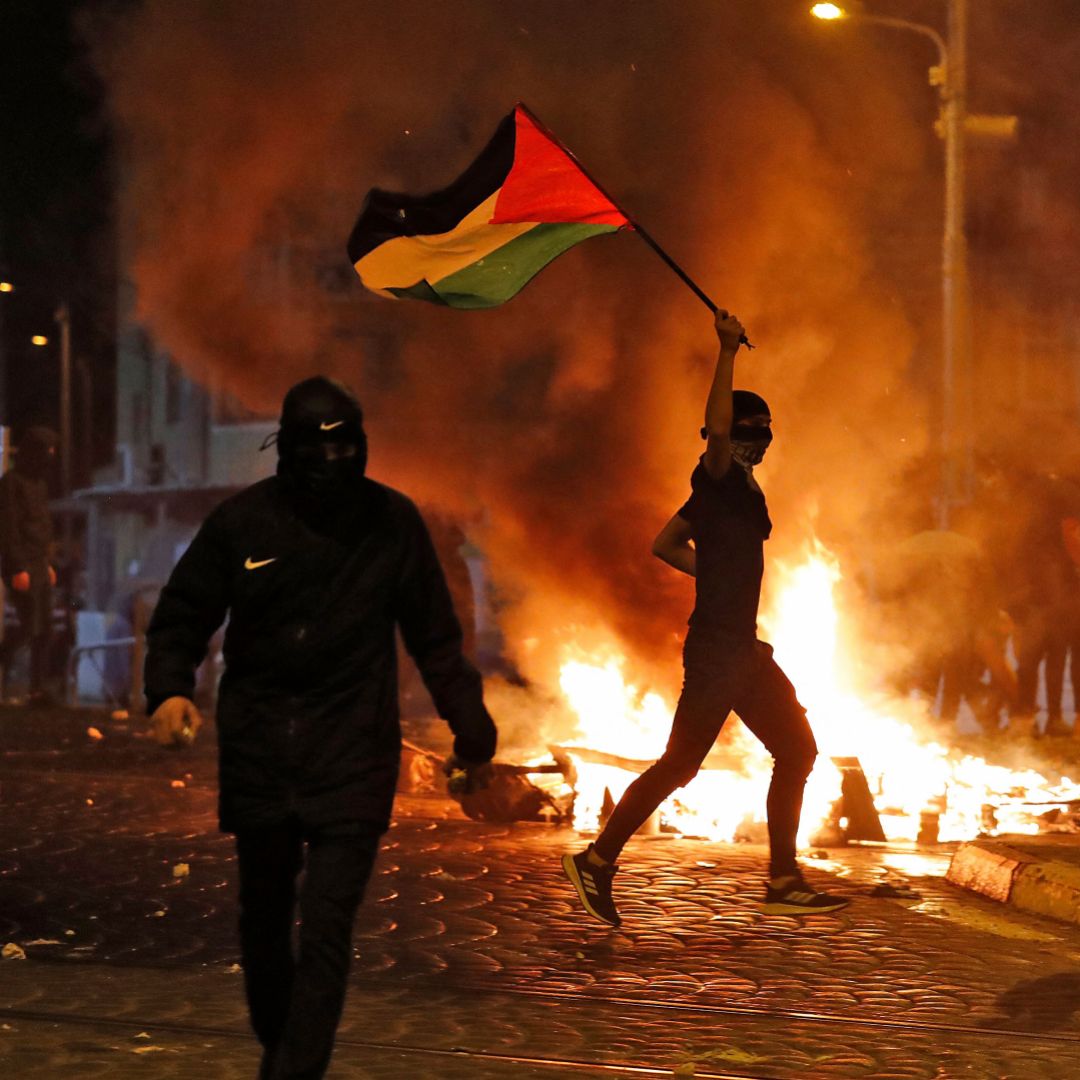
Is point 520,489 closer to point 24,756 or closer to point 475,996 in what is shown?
point 24,756

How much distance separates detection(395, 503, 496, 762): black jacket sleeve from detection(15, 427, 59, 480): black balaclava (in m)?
10.2

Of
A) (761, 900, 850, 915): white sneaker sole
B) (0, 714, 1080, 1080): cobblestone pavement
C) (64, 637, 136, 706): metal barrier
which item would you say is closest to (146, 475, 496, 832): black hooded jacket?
(0, 714, 1080, 1080): cobblestone pavement

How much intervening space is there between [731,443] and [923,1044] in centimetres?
218

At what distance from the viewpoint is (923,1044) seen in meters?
4.68

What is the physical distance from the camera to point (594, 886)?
607cm

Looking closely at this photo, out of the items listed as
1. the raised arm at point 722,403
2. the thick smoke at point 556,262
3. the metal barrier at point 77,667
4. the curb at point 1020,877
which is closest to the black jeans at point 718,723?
the raised arm at point 722,403

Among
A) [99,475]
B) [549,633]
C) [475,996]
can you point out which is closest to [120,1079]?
[475,996]

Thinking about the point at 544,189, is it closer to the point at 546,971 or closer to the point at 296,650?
the point at 546,971

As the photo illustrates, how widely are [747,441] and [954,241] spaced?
26.6 feet

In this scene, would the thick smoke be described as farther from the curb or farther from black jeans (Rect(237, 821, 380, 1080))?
black jeans (Rect(237, 821, 380, 1080))

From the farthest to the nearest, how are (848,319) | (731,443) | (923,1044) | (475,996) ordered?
1. (848,319)
2. (731,443)
3. (475,996)
4. (923,1044)

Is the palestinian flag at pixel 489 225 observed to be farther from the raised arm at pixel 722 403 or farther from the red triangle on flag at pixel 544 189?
the raised arm at pixel 722 403

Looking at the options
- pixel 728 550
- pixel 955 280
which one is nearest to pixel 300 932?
pixel 728 550

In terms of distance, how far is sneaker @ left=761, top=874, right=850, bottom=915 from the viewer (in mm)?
6254
